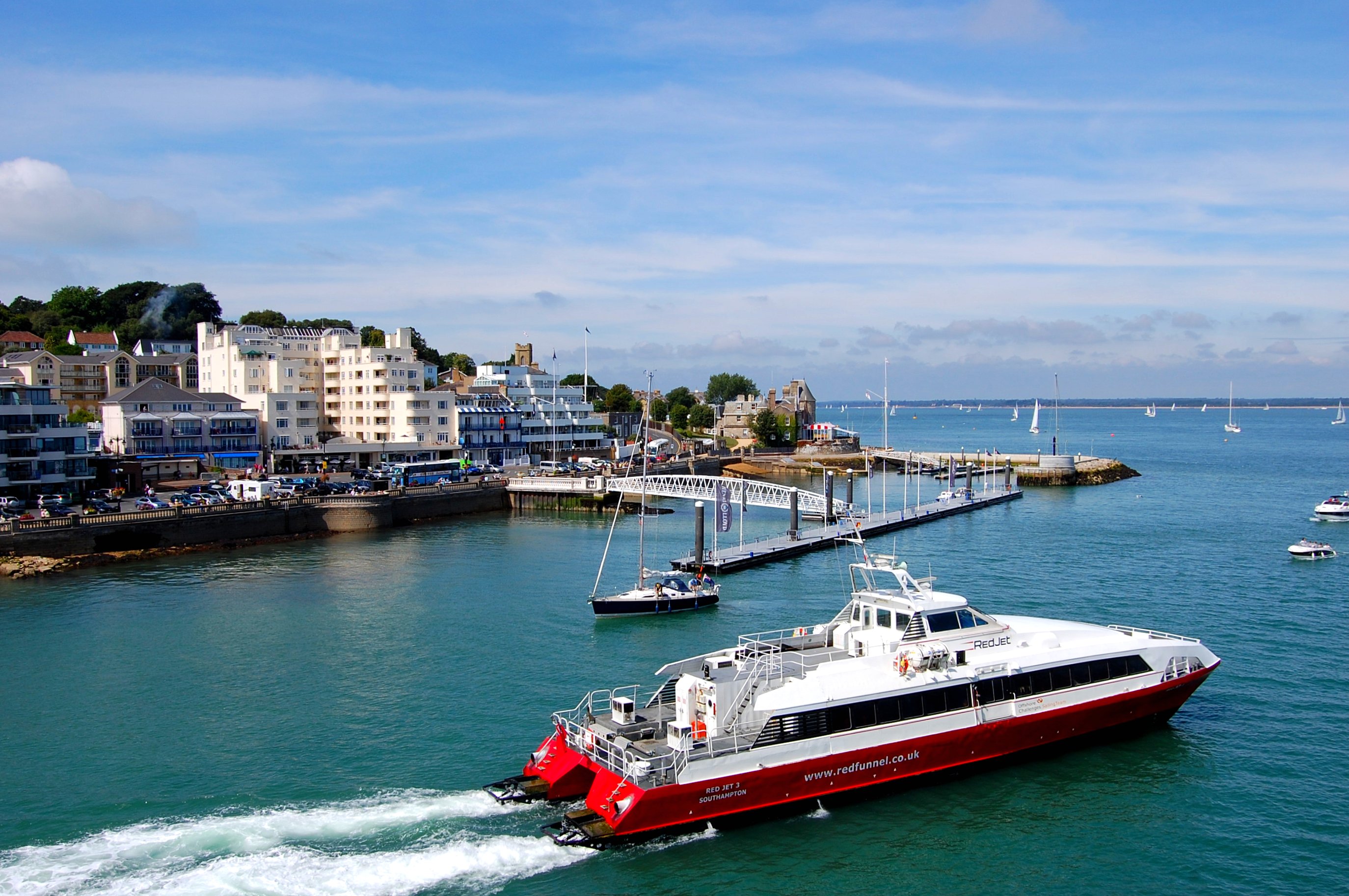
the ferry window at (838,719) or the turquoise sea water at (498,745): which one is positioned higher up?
the ferry window at (838,719)

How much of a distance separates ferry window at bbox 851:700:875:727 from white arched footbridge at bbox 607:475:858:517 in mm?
44273

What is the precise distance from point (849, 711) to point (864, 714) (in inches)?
18.9

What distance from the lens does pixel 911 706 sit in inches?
997

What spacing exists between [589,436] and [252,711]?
294 ft

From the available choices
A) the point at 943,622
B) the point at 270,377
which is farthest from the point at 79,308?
the point at 943,622

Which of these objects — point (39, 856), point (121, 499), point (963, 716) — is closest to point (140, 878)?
point (39, 856)

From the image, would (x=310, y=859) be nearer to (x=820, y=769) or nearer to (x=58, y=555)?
(x=820, y=769)

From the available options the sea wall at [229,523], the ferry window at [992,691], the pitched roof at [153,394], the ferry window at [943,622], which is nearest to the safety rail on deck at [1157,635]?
the ferry window at [992,691]

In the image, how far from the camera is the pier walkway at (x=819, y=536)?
56.9m

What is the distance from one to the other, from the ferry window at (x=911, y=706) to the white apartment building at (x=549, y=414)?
84.3m

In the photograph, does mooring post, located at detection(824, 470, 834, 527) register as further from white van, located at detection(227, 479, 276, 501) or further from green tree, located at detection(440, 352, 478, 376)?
green tree, located at detection(440, 352, 478, 376)

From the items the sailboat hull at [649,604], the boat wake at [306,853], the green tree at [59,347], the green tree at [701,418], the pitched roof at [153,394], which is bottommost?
the boat wake at [306,853]

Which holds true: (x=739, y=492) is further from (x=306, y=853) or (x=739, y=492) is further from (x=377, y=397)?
(x=306, y=853)

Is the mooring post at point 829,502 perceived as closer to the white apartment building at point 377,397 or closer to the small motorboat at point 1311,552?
the small motorboat at point 1311,552
